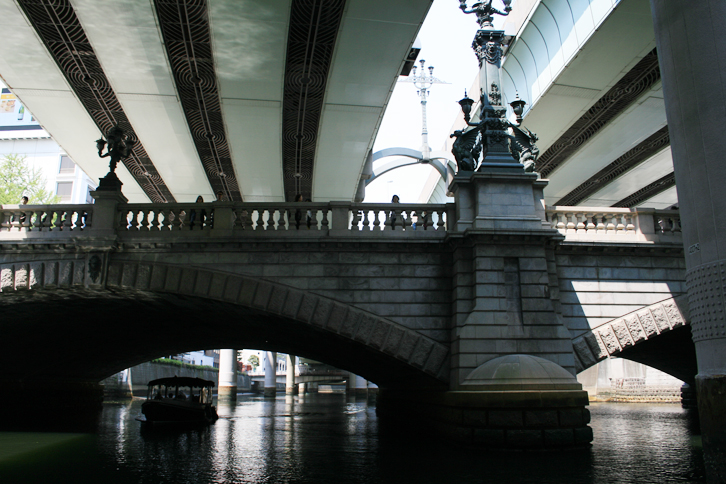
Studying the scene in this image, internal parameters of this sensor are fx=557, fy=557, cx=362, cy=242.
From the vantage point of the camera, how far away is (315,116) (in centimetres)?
2283

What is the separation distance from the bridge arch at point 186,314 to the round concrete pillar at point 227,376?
2764cm

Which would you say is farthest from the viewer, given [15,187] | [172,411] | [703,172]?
[15,187]

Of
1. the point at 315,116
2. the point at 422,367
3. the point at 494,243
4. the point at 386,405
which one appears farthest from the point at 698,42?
the point at 386,405

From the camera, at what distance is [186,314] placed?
19.1 metres

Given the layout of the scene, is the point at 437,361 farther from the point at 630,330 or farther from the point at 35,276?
the point at 35,276

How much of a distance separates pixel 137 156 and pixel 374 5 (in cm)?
1556

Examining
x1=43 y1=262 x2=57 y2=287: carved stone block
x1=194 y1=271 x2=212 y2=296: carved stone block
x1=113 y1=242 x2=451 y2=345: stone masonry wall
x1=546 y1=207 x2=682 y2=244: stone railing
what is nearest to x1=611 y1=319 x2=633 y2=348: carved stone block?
x1=546 y1=207 x2=682 y2=244: stone railing

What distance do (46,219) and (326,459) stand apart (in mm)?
10974

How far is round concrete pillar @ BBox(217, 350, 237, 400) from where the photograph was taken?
164 feet

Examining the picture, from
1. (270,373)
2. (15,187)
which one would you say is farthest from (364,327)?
(270,373)

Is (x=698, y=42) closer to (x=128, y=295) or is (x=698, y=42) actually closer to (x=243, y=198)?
(x=128, y=295)

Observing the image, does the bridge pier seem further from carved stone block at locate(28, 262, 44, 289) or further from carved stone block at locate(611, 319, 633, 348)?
carved stone block at locate(28, 262, 44, 289)

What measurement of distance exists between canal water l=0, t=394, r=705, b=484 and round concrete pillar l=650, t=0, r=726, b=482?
398cm

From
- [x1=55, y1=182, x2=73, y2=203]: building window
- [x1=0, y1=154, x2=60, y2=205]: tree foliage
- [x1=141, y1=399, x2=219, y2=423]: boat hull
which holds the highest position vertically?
[x1=55, y1=182, x2=73, y2=203]: building window
